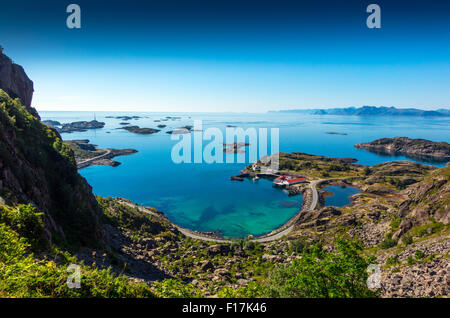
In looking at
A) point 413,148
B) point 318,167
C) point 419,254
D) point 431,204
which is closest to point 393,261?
point 419,254

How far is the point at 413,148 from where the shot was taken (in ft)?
495

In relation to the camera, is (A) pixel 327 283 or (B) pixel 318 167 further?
(B) pixel 318 167

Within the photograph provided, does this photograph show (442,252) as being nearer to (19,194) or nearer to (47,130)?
(19,194)

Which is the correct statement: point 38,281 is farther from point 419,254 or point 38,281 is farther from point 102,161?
point 102,161

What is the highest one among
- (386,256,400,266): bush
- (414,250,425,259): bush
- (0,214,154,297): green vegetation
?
(0,214,154,297): green vegetation

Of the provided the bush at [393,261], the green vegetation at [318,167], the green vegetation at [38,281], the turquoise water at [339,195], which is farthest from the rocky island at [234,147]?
the green vegetation at [38,281]

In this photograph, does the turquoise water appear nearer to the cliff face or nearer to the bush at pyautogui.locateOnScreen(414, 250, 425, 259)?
the bush at pyautogui.locateOnScreen(414, 250, 425, 259)

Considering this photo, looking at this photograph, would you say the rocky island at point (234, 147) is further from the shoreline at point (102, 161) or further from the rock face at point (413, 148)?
the rock face at point (413, 148)

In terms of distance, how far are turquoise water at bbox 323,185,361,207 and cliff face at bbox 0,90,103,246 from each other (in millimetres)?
65387

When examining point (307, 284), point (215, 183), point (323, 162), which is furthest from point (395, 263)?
point (323, 162)

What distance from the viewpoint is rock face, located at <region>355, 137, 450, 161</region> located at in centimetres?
13988

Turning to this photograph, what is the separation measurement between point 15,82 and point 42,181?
2805cm

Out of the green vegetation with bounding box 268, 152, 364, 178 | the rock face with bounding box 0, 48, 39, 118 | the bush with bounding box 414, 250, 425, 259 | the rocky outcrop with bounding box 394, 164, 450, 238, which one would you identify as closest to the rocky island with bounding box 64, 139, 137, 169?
the rock face with bounding box 0, 48, 39, 118

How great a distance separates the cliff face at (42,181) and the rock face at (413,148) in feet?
588
